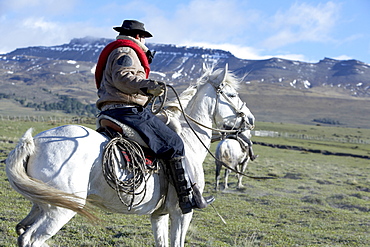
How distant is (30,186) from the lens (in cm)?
355

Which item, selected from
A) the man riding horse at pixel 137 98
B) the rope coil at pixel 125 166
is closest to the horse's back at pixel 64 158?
the rope coil at pixel 125 166

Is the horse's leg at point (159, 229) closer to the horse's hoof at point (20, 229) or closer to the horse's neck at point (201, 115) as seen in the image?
the horse's neck at point (201, 115)

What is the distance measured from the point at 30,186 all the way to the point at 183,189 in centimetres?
177

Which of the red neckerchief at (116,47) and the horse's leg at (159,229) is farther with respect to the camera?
the horse's leg at (159,229)

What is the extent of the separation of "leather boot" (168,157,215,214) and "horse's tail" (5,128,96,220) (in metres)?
1.21

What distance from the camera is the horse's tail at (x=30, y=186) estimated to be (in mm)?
3555

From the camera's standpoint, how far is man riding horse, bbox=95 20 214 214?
423cm

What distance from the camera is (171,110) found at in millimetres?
5270

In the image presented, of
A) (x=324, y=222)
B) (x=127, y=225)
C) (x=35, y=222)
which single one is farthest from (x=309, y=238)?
(x=35, y=222)

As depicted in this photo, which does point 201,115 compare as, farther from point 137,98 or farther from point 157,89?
point 157,89

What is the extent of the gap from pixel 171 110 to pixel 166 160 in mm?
947

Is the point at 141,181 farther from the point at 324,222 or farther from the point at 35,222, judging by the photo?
the point at 324,222

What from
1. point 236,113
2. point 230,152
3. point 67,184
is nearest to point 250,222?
point 236,113

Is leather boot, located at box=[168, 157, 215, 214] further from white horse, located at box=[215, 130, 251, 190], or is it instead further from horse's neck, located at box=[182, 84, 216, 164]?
white horse, located at box=[215, 130, 251, 190]
